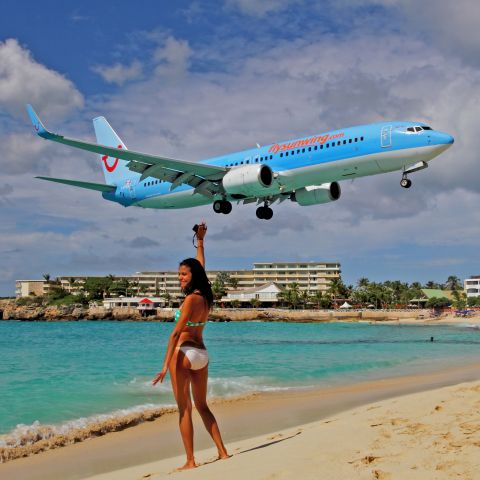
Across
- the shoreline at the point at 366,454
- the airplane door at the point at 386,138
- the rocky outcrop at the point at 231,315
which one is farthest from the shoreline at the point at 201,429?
the rocky outcrop at the point at 231,315

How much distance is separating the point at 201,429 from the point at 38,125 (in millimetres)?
15995

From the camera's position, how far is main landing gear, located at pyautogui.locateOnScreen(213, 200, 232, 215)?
28.3m

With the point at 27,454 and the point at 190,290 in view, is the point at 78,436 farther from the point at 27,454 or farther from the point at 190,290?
the point at 190,290

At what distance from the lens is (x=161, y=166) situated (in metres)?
25.6

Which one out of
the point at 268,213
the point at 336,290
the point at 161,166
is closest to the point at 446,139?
the point at 268,213

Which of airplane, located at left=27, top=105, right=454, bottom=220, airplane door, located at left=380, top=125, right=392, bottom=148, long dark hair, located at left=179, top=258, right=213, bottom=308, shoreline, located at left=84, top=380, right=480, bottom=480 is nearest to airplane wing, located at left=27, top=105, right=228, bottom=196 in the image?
airplane, located at left=27, top=105, right=454, bottom=220

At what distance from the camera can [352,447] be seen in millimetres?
7414

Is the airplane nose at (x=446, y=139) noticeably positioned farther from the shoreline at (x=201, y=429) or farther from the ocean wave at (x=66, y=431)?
the ocean wave at (x=66, y=431)

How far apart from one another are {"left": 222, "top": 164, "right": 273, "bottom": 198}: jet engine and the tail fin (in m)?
11.9

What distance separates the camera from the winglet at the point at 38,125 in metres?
23.7

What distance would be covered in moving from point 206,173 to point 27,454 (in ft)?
52.0

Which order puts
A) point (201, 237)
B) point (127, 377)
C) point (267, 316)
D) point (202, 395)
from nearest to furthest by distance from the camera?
point (202, 395)
point (201, 237)
point (127, 377)
point (267, 316)

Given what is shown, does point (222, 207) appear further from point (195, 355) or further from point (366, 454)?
point (366, 454)

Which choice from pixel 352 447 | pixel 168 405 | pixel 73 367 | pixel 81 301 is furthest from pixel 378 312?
pixel 352 447
